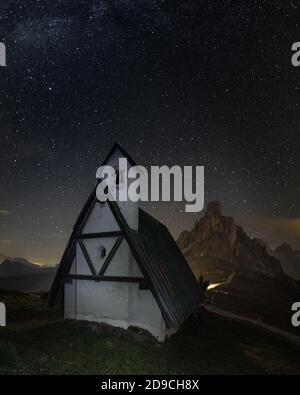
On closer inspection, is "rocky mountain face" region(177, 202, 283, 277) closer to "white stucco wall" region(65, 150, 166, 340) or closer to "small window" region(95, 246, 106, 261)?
"white stucco wall" region(65, 150, 166, 340)

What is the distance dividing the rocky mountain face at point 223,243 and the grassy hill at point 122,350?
4590 inches

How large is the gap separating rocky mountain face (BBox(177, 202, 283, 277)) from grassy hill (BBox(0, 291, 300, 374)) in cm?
11660

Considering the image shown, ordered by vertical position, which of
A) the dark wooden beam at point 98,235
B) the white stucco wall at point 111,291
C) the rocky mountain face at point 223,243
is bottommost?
the rocky mountain face at point 223,243

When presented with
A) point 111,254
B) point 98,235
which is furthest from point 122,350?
→ point 98,235

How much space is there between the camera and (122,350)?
1325cm

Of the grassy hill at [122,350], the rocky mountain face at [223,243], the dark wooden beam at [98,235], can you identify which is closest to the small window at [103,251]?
the dark wooden beam at [98,235]

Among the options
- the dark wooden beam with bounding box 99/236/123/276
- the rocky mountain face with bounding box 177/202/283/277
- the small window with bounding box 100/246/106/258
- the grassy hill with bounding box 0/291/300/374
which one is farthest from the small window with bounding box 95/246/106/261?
the rocky mountain face with bounding box 177/202/283/277

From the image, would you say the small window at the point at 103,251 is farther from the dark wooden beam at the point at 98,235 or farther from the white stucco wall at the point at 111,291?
the dark wooden beam at the point at 98,235

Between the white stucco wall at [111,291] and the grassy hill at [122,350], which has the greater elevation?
the white stucco wall at [111,291]

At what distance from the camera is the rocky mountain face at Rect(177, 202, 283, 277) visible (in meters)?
139

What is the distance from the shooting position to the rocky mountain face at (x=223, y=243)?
139 m

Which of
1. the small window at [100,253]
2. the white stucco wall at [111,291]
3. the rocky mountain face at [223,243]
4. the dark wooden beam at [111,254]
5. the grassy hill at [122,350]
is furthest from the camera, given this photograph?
the rocky mountain face at [223,243]

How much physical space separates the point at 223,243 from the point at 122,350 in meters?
136
